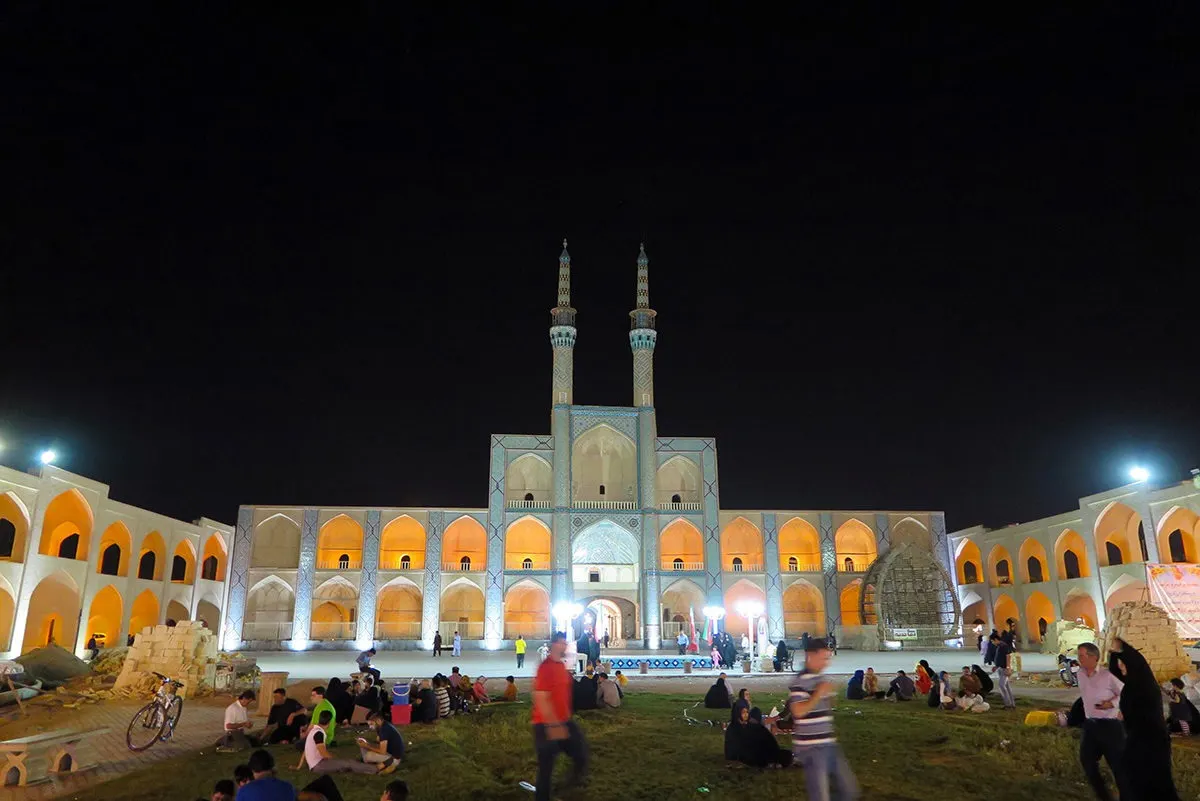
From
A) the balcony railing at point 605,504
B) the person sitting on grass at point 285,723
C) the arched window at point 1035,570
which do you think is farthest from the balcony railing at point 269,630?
the arched window at point 1035,570

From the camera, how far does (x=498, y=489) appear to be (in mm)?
34281

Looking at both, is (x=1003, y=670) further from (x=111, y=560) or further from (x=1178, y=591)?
(x=111, y=560)

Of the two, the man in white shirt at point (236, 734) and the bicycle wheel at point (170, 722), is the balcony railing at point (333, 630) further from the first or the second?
the man in white shirt at point (236, 734)

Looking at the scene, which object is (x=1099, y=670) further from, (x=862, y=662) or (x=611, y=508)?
(x=611, y=508)

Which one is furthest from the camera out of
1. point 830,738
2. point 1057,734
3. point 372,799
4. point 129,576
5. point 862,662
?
point 129,576

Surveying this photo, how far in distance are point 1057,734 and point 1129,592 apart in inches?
844

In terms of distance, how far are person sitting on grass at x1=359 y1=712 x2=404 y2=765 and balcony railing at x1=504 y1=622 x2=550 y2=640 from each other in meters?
26.5

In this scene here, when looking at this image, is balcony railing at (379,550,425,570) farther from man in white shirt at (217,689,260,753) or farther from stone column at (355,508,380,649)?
man in white shirt at (217,689,260,753)

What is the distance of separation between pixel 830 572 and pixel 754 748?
93.5 feet

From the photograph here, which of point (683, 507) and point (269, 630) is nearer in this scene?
point (269, 630)

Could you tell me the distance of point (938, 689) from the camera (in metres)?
12.6

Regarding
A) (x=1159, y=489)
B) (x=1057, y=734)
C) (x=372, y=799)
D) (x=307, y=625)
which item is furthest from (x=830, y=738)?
(x=307, y=625)

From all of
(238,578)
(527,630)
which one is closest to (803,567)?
(527,630)

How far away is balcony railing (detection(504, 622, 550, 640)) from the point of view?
3431 centimetres
